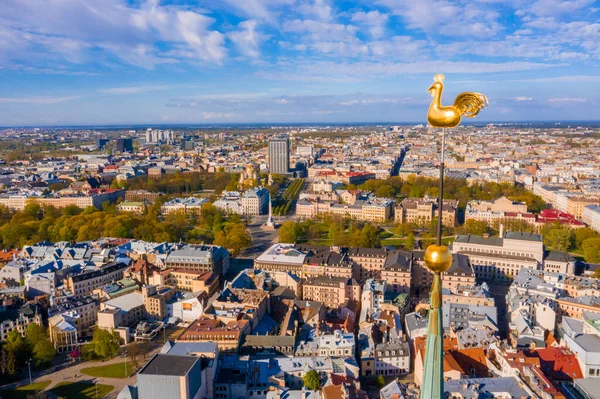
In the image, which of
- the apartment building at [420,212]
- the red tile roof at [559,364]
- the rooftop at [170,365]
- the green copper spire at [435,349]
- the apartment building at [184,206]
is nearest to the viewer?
the green copper spire at [435,349]

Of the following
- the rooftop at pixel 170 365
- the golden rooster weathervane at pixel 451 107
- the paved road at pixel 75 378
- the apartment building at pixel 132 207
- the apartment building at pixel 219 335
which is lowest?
the paved road at pixel 75 378

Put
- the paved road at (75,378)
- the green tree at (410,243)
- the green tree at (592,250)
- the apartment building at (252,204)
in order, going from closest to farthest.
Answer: the paved road at (75,378) → the green tree at (592,250) → the green tree at (410,243) → the apartment building at (252,204)

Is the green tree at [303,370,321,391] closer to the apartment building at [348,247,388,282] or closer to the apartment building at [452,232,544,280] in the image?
the apartment building at [348,247,388,282]

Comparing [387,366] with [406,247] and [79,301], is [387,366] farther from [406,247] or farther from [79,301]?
[406,247]

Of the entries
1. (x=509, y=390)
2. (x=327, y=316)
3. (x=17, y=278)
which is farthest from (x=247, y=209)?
(x=509, y=390)

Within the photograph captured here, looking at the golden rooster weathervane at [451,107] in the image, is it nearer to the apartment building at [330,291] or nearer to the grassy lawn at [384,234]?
the apartment building at [330,291]

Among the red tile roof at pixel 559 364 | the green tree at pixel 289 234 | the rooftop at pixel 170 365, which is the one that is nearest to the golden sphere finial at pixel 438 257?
the rooftop at pixel 170 365

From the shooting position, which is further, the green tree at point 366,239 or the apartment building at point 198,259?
the green tree at point 366,239

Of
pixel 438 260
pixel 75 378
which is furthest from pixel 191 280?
pixel 438 260
